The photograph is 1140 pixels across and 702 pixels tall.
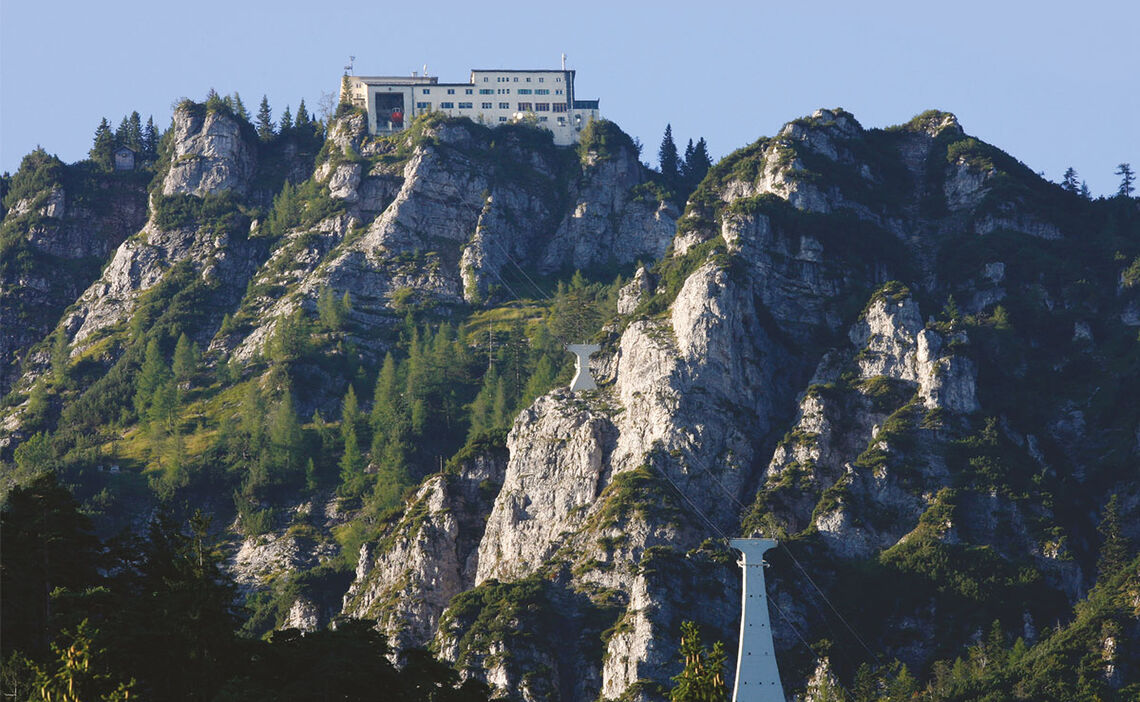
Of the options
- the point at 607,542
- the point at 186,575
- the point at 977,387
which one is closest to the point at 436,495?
the point at 607,542

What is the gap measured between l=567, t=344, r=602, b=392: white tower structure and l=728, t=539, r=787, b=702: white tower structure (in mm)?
35996

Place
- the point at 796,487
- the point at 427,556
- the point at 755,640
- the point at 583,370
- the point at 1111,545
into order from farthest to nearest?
the point at 583,370, the point at 427,556, the point at 796,487, the point at 1111,545, the point at 755,640

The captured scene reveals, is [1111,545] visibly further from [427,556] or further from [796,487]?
[427,556]

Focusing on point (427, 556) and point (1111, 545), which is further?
point (427, 556)

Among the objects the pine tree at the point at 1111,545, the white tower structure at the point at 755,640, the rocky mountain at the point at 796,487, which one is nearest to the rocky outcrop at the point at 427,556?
the rocky mountain at the point at 796,487

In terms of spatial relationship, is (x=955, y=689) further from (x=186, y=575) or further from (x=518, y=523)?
(x=186, y=575)

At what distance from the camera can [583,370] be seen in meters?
186

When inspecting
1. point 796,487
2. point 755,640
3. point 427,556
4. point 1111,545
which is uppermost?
point 796,487

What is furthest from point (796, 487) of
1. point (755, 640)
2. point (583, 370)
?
point (583, 370)

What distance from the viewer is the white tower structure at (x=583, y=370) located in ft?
605

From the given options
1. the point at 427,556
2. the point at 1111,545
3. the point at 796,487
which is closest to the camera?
the point at 1111,545

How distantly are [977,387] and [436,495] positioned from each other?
1819 inches

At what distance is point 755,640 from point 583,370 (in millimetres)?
45027

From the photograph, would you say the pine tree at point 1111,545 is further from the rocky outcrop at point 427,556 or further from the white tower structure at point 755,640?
the rocky outcrop at point 427,556
